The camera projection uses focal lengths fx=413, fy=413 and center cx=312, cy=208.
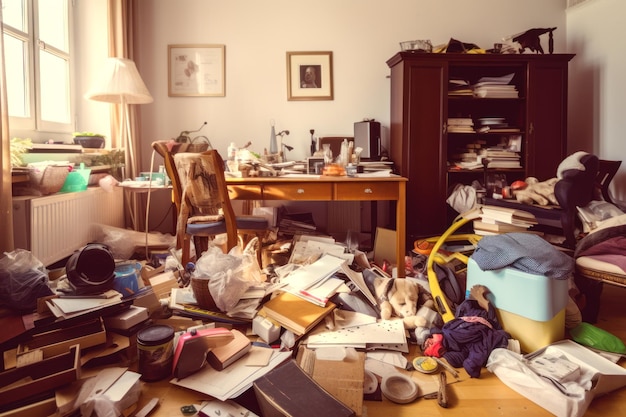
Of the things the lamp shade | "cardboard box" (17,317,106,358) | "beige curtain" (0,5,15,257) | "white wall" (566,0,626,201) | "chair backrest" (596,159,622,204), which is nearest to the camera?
"cardboard box" (17,317,106,358)

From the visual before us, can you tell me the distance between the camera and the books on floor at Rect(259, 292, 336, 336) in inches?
76.4

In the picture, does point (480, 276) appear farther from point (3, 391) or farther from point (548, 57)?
point (548, 57)

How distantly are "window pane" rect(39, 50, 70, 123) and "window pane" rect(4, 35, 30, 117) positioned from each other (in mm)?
184

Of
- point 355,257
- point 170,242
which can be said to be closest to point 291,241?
point 355,257

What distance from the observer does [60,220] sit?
2629 millimetres

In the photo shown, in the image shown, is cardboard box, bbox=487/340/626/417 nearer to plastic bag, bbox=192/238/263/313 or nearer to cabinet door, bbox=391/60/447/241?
plastic bag, bbox=192/238/263/313

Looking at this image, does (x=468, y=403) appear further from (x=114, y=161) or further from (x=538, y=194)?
(x=114, y=161)

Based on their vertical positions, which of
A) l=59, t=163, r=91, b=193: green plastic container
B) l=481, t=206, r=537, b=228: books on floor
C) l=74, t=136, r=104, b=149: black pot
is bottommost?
l=481, t=206, r=537, b=228: books on floor

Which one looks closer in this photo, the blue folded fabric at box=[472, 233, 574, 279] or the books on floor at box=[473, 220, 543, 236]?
the blue folded fabric at box=[472, 233, 574, 279]

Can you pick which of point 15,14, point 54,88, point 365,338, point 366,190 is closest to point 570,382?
point 365,338

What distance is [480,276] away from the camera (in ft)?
6.68

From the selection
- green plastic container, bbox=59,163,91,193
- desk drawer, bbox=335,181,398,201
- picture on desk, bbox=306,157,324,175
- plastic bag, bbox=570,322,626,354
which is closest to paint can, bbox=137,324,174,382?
desk drawer, bbox=335,181,398,201

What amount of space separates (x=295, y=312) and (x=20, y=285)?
1.20 metres

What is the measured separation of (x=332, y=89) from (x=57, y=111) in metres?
2.34
